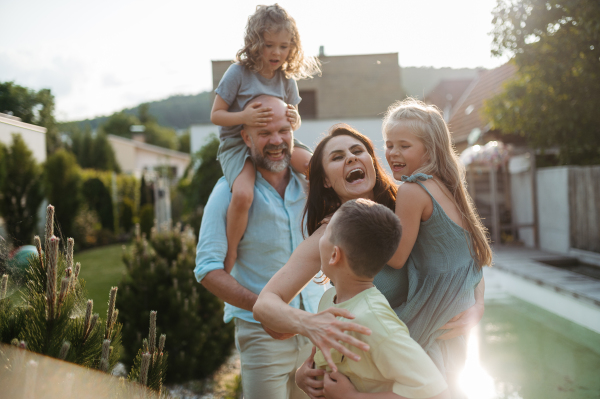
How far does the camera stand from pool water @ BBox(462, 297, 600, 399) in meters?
4.95

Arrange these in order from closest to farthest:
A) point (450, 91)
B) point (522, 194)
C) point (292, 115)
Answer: point (292, 115)
point (522, 194)
point (450, 91)

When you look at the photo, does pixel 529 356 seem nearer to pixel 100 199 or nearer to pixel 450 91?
pixel 100 199

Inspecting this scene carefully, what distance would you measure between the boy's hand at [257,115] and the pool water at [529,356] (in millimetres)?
3270

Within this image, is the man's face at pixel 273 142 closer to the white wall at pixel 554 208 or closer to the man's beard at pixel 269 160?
the man's beard at pixel 269 160

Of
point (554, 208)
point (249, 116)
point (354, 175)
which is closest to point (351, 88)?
point (554, 208)

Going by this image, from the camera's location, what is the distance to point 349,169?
66.2 inches

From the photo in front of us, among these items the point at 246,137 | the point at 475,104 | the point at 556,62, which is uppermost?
the point at 475,104

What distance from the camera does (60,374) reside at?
1062 millimetres

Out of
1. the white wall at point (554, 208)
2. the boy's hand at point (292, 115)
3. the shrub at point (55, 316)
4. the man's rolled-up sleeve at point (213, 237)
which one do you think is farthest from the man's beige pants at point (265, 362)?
the white wall at point (554, 208)

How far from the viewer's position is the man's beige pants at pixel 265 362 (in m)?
2.17

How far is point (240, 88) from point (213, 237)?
0.87 meters

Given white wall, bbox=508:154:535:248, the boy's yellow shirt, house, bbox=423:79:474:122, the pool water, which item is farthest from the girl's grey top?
house, bbox=423:79:474:122

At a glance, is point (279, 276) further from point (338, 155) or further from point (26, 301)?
point (26, 301)

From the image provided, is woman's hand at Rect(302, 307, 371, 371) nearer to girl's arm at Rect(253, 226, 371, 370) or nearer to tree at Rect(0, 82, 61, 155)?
girl's arm at Rect(253, 226, 371, 370)
